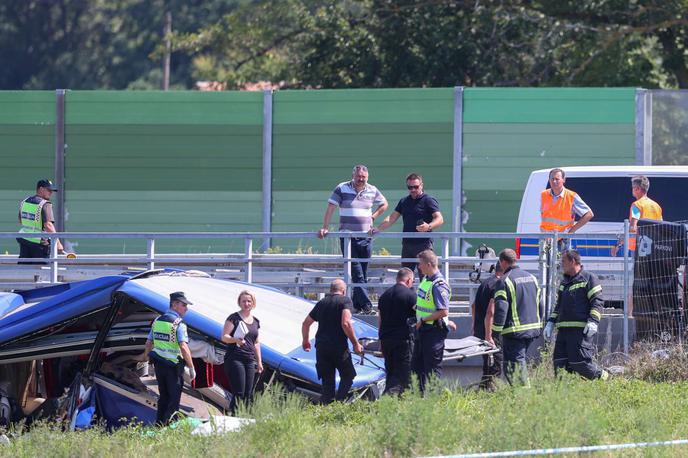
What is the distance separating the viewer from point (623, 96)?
18.4 m

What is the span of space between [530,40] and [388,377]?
51.8 ft

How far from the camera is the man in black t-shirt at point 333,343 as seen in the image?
11133 mm

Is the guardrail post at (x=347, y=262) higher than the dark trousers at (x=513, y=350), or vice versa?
the guardrail post at (x=347, y=262)

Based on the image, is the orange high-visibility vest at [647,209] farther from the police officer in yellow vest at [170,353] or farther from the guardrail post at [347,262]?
the police officer in yellow vest at [170,353]

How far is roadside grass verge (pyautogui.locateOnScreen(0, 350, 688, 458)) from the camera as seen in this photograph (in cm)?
889

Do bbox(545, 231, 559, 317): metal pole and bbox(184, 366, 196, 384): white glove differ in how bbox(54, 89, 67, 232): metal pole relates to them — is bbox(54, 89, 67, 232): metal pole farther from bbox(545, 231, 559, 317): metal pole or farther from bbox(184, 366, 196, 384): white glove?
bbox(545, 231, 559, 317): metal pole

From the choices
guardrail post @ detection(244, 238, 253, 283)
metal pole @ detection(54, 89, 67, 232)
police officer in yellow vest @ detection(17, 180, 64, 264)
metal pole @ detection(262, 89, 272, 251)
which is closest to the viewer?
guardrail post @ detection(244, 238, 253, 283)

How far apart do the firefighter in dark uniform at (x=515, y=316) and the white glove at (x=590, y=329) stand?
1.84 feet

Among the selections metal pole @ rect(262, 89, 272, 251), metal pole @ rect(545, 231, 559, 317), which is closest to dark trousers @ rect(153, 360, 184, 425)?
metal pole @ rect(545, 231, 559, 317)

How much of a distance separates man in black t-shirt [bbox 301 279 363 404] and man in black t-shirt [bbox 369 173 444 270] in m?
2.56

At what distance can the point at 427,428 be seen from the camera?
29.3 feet

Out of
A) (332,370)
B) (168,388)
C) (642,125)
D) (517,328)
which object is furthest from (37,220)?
(642,125)

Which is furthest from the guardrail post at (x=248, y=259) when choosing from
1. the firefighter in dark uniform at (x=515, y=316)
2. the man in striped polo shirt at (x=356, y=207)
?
the firefighter in dark uniform at (x=515, y=316)

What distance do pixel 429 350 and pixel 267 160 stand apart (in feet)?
30.0
